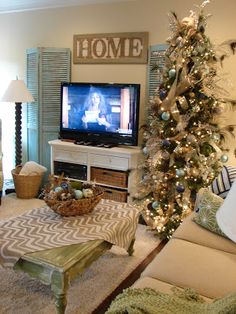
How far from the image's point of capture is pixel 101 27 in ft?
14.1

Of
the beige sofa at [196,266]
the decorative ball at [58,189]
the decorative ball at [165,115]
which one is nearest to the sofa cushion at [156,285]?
the beige sofa at [196,266]

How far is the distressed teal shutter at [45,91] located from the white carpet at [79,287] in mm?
2299

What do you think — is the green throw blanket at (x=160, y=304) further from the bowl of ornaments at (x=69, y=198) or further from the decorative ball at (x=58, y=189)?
the decorative ball at (x=58, y=189)

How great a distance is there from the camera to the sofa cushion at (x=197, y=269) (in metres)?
1.64

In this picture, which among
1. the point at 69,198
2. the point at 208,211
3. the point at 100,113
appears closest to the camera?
the point at 208,211

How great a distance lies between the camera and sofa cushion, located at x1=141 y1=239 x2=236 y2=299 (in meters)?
1.64

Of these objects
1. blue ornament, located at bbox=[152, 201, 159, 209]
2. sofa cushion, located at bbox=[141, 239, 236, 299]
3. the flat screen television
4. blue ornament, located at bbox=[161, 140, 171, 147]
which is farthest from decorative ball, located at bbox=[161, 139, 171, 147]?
sofa cushion, located at bbox=[141, 239, 236, 299]

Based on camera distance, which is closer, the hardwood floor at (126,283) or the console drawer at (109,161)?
the hardwood floor at (126,283)

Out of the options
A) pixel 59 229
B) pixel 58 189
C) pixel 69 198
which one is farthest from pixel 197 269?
pixel 58 189

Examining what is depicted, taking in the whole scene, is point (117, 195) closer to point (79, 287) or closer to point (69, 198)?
point (69, 198)

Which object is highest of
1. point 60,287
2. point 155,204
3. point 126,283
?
point 155,204

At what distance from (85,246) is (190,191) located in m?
1.46

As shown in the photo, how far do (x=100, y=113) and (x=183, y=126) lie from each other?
4.58 ft

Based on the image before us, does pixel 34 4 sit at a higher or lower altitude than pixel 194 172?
higher
